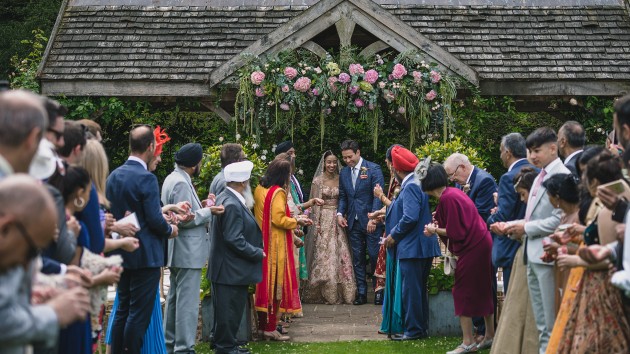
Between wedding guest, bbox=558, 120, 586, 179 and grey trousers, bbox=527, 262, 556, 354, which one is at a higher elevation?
wedding guest, bbox=558, 120, 586, 179

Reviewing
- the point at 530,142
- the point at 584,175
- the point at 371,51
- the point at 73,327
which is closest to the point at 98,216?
the point at 73,327

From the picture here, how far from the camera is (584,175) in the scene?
6.30 m

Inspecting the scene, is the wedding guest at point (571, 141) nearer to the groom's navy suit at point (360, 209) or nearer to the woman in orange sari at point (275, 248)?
the woman in orange sari at point (275, 248)

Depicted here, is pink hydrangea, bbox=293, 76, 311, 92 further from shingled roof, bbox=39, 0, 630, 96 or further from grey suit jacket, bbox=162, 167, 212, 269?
grey suit jacket, bbox=162, 167, 212, 269

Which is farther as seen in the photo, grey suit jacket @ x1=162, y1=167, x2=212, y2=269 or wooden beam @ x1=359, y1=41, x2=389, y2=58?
wooden beam @ x1=359, y1=41, x2=389, y2=58

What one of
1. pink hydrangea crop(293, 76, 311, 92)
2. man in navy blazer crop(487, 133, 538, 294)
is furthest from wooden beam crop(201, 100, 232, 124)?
man in navy blazer crop(487, 133, 538, 294)

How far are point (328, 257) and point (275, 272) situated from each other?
292 cm

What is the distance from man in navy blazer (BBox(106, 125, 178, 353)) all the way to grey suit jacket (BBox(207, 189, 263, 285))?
116 cm

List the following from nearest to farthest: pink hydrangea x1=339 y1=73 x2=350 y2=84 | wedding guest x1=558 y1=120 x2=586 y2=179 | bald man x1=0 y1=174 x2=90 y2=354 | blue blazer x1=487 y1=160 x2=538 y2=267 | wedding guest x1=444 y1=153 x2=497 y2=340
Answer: bald man x1=0 y1=174 x2=90 y2=354 < wedding guest x1=558 y1=120 x2=586 y2=179 < blue blazer x1=487 y1=160 x2=538 y2=267 < wedding guest x1=444 y1=153 x2=497 y2=340 < pink hydrangea x1=339 y1=73 x2=350 y2=84

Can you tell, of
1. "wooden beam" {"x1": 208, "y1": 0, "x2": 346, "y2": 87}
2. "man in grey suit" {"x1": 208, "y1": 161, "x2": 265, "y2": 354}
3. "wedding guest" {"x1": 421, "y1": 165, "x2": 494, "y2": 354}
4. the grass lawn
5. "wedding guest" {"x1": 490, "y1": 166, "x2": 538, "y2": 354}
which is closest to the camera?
"wedding guest" {"x1": 490, "y1": 166, "x2": 538, "y2": 354}

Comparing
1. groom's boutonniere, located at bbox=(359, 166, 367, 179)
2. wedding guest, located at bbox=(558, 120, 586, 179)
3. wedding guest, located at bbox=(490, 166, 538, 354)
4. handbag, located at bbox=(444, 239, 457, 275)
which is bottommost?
wedding guest, located at bbox=(490, 166, 538, 354)

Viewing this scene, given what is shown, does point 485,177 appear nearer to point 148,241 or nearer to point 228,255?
point 228,255

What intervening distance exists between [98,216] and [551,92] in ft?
32.4

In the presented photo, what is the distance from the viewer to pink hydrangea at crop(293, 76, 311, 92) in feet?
43.5
